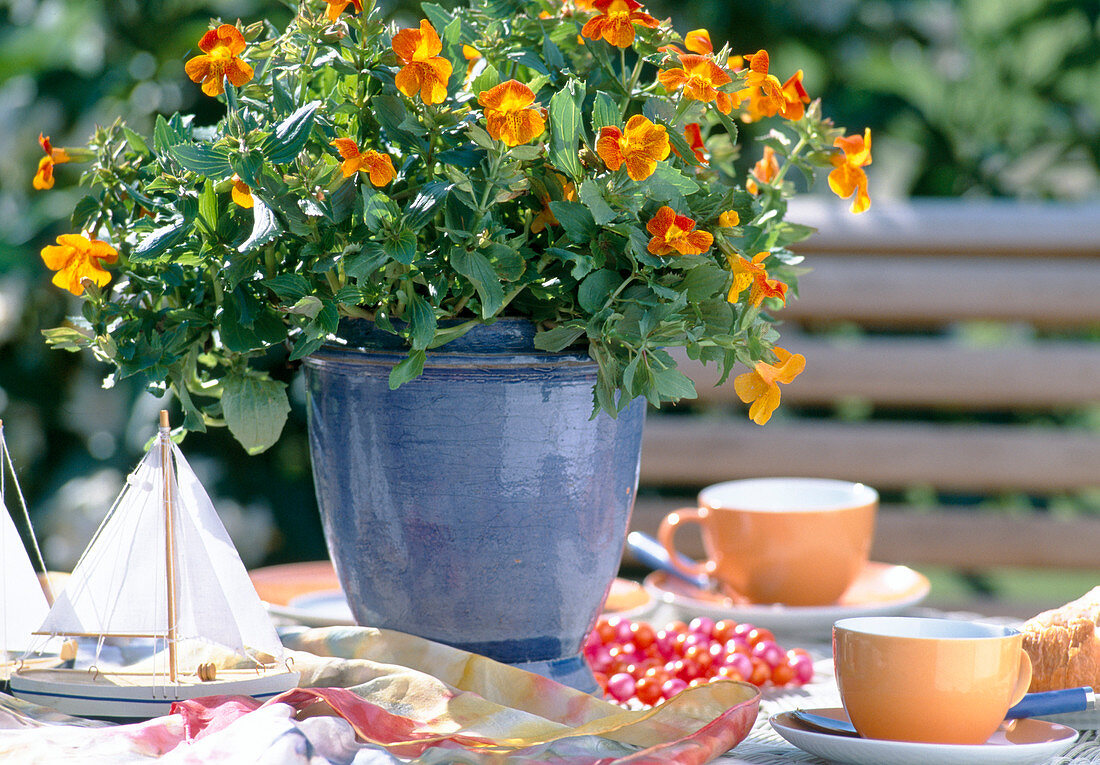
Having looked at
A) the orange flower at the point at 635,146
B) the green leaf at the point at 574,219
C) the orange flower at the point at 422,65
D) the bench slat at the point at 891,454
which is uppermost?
the orange flower at the point at 422,65

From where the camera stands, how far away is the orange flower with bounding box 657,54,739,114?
24.1 inches

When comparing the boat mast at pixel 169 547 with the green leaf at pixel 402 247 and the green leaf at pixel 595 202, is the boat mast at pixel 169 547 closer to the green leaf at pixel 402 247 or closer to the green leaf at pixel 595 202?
the green leaf at pixel 402 247

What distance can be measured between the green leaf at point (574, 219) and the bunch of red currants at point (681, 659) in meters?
0.29

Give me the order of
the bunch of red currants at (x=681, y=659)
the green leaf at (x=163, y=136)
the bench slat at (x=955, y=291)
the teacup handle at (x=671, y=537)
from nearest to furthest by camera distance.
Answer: the green leaf at (x=163, y=136)
the bunch of red currants at (x=681, y=659)
the teacup handle at (x=671, y=537)
the bench slat at (x=955, y=291)

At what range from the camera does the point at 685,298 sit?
0.63m

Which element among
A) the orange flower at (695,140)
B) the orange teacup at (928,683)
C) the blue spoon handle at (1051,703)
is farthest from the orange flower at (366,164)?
the blue spoon handle at (1051,703)

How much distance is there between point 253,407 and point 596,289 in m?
0.23

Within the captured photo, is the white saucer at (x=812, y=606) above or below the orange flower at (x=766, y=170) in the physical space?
below

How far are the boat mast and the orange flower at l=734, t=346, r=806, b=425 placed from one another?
316 mm

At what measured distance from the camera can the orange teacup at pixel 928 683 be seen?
1.86 ft

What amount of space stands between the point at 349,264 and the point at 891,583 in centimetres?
59

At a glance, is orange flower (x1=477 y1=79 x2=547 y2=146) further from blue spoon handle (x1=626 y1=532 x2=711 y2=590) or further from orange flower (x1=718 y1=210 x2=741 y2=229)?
blue spoon handle (x1=626 y1=532 x2=711 y2=590)

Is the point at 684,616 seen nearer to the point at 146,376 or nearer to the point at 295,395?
the point at 146,376

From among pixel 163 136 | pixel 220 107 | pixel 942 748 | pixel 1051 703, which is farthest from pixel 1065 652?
pixel 220 107
